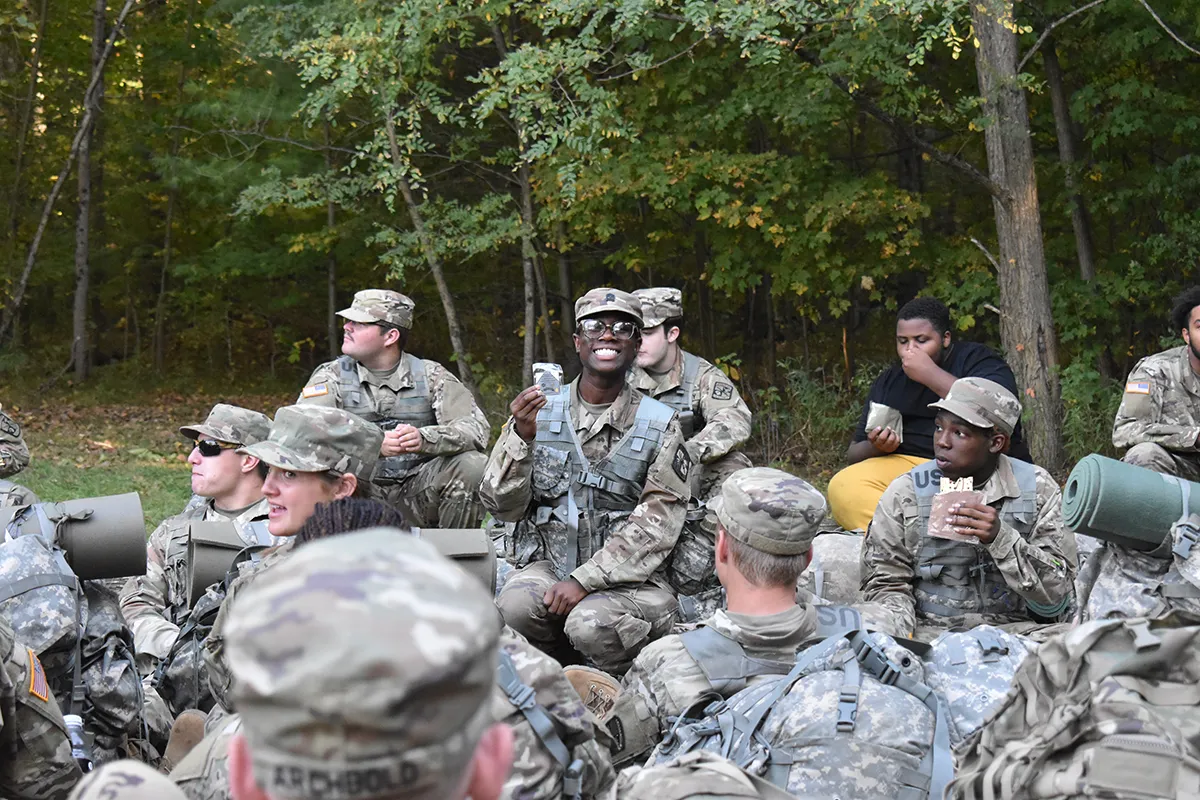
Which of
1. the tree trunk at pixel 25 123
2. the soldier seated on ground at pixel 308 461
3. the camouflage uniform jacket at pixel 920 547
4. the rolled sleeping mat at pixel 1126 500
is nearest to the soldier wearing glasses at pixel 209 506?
the soldier seated on ground at pixel 308 461

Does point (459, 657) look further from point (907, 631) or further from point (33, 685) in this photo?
point (907, 631)

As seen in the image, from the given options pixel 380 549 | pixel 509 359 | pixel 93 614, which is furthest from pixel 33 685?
pixel 509 359

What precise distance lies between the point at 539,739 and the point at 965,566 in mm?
2812

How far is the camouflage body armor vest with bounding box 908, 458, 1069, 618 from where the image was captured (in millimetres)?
5023

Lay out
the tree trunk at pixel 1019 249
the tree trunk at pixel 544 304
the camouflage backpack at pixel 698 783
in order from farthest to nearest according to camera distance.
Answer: the tree trunk at pixel 544 304 → the tree trunk at pixel 1019 249 → the camouflage backpack at pixel 698 783

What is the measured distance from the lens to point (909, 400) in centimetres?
671

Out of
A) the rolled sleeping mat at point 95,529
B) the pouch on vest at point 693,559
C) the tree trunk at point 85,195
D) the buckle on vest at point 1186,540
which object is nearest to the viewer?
the buckle on vest at point 1186,540

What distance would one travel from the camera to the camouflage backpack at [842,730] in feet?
9.17

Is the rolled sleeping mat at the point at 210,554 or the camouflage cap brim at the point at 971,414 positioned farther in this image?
the camouflage cap brim at the point at 971,414

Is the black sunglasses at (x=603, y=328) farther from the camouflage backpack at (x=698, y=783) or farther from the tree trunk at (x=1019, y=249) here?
the tree trunk at (x=1019, y=249)

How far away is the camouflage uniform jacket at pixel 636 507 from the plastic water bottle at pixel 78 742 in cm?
215

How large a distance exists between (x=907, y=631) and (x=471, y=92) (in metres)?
11.9

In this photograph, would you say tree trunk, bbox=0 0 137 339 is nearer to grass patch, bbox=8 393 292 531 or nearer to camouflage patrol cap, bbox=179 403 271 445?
grass patch, bbox=8 393 292 531

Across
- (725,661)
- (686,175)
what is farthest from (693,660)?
(686,175)
